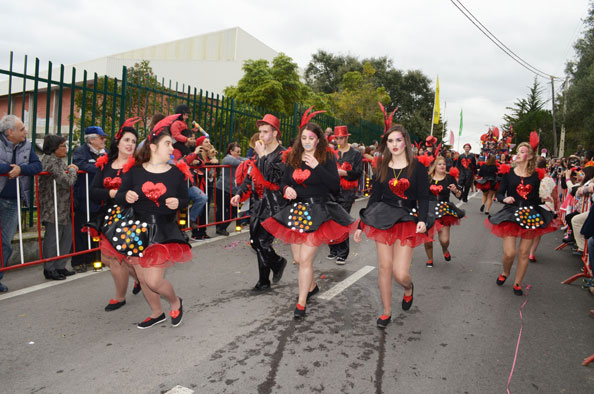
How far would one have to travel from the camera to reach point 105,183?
454cm

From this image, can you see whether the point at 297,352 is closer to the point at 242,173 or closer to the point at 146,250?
the point at 146,250

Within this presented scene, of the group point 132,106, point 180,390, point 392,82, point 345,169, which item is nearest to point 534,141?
point 345,169

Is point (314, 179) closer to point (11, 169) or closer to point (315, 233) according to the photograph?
point (315, 233)

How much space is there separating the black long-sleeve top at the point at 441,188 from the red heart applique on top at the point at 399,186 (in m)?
2.63

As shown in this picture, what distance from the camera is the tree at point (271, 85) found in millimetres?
27219

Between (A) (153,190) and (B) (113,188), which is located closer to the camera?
(A) (153,190)

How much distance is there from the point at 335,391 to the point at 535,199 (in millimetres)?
3985

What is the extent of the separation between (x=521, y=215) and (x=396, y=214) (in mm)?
2197

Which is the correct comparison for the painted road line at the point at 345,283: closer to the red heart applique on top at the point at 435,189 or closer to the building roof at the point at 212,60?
the red heart applique on top at the point at 435,189

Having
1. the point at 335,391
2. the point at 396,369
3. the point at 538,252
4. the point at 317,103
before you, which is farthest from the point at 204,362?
the point at 317,103

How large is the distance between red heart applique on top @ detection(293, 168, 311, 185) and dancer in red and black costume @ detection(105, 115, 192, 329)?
105 cm

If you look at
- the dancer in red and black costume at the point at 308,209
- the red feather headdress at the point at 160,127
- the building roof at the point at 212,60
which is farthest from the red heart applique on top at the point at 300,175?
the building roof at the point at 212,60

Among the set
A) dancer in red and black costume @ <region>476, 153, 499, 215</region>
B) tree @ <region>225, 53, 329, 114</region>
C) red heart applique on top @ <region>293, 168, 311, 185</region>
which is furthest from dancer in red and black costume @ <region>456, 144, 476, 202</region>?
tree @ <region>225, 53, 329, 114</region>

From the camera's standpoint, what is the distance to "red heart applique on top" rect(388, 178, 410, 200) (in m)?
4.19
